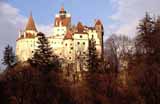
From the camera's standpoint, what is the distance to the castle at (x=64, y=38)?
99.0 metres

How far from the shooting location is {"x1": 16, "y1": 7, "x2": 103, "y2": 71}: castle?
99000 millimetres

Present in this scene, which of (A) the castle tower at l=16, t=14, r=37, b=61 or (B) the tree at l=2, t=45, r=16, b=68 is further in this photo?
(A) the castle tower at l=16, t=14, r=37, b=61

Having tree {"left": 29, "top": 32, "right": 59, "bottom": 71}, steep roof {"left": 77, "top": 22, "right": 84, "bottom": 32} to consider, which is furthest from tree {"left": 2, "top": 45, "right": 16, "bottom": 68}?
steep roof {"left": 77, "top": 22, "right": 84, "bottom": 32}

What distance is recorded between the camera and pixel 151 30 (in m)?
52.2

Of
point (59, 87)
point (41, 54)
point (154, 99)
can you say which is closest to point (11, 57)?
point (41, 54)

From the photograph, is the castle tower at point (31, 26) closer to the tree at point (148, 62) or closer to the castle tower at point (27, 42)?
the castle tower at point (27, 42)

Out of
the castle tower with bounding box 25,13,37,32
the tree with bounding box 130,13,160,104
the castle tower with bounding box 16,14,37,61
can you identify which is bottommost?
the tree with bounding box 130,13,160,104

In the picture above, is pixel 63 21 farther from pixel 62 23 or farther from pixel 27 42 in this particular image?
pixel 27 42

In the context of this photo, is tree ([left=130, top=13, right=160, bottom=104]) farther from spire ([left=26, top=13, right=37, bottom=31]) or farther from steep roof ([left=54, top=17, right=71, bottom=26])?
spire ([left=26, top=13, right=37, bottom=31])

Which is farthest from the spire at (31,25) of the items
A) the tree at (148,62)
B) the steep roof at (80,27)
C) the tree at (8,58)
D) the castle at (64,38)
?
the tree at (148,62)

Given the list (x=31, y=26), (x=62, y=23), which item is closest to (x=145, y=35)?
(x=62, y=23)

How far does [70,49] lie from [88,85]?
1904 inches

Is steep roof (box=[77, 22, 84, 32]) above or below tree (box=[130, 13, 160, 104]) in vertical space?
above

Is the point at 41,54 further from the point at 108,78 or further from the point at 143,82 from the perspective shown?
the point at 143,82
